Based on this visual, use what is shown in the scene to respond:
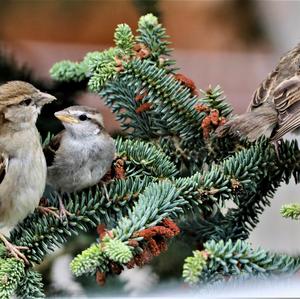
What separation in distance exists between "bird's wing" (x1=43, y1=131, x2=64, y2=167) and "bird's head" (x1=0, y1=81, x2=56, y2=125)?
0.13 metres

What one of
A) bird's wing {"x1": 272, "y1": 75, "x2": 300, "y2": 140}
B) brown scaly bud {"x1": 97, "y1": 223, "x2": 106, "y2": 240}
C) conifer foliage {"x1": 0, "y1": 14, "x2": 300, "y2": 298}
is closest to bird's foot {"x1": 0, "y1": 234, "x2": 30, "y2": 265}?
conifer foliage {"x1": 0, "y1": 14, "x2": 300, "y2": 298}

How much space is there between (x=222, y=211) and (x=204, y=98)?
0.90 feet

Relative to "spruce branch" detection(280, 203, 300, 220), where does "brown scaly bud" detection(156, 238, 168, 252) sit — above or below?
below

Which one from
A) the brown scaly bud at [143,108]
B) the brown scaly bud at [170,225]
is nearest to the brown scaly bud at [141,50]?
the brown scaly bud at [143,108]

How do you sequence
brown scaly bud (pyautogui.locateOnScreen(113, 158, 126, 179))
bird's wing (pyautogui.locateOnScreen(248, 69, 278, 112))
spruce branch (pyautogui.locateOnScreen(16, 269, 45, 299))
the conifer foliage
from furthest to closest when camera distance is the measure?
bird's wing (pyautogui.locateOnScreen(248, 69, 278, 112)), brown scaly bud (pyautogui.locateOnScreen(113, 158, 126, 179)), spruce branch (pyautogui.locateOnScreen(16, 269, 45, 299)), the conifer foliage

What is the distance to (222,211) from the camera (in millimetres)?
1953

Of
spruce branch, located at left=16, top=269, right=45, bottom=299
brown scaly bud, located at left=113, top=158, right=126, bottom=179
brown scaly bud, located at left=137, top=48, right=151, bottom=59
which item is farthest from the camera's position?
brown scaly bud, located at left=137, top=48, right=151, bottom=59

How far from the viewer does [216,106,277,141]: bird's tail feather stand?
1812 mm

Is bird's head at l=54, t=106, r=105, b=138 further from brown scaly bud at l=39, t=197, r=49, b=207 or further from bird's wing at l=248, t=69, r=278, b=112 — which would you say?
bird's wing at l=248, t=69, r=278, b=112

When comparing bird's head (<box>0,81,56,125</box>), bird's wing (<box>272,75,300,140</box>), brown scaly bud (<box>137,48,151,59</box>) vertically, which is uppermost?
brown scaly bud (<box>137,48,151,59</box>)

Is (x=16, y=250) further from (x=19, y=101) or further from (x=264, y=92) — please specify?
(x=264, y=92)

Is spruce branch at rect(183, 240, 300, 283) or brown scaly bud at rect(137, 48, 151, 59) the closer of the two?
spruce branch at rect(183, 240, 300, 283)

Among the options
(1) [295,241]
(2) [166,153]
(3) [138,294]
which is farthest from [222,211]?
(1) [295,241]

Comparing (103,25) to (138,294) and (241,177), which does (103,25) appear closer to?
(138,294)
